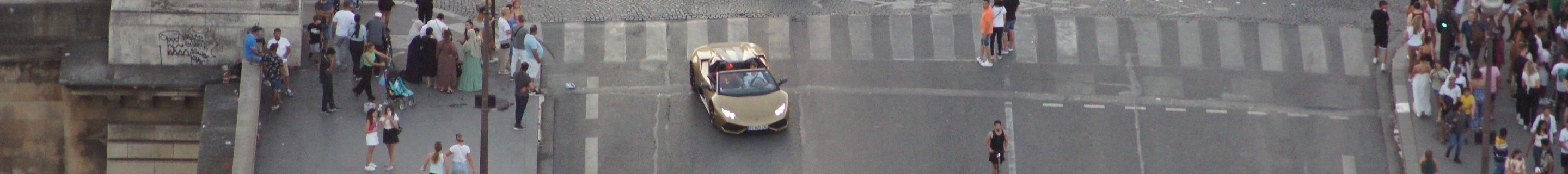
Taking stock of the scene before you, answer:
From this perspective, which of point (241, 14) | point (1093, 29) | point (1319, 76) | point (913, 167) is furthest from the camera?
point (1093, 29)

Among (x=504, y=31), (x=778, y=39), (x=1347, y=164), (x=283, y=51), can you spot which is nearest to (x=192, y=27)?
(x=283, y=51)

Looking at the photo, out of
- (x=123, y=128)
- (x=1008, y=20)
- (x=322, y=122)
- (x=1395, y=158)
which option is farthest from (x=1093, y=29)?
(x=123, y=128)

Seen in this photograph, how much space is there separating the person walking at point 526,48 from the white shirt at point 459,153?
3.18 metres

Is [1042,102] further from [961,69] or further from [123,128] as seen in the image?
[123,128]

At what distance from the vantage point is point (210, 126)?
83.7 feet

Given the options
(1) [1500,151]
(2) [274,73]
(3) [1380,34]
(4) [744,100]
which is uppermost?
(3) [1380,34]

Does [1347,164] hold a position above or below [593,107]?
below

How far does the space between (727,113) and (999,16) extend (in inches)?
173

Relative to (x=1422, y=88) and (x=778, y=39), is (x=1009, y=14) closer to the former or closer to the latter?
(x=778, y=39)

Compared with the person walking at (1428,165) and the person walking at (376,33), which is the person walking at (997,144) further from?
the person walking at (376,33)

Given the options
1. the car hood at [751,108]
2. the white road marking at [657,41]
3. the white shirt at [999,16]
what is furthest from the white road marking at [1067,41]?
the car hood at [751,108]

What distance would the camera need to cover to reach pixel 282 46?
25.9 meters

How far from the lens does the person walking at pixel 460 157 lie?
22703mm

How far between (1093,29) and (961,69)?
2.92 meters
